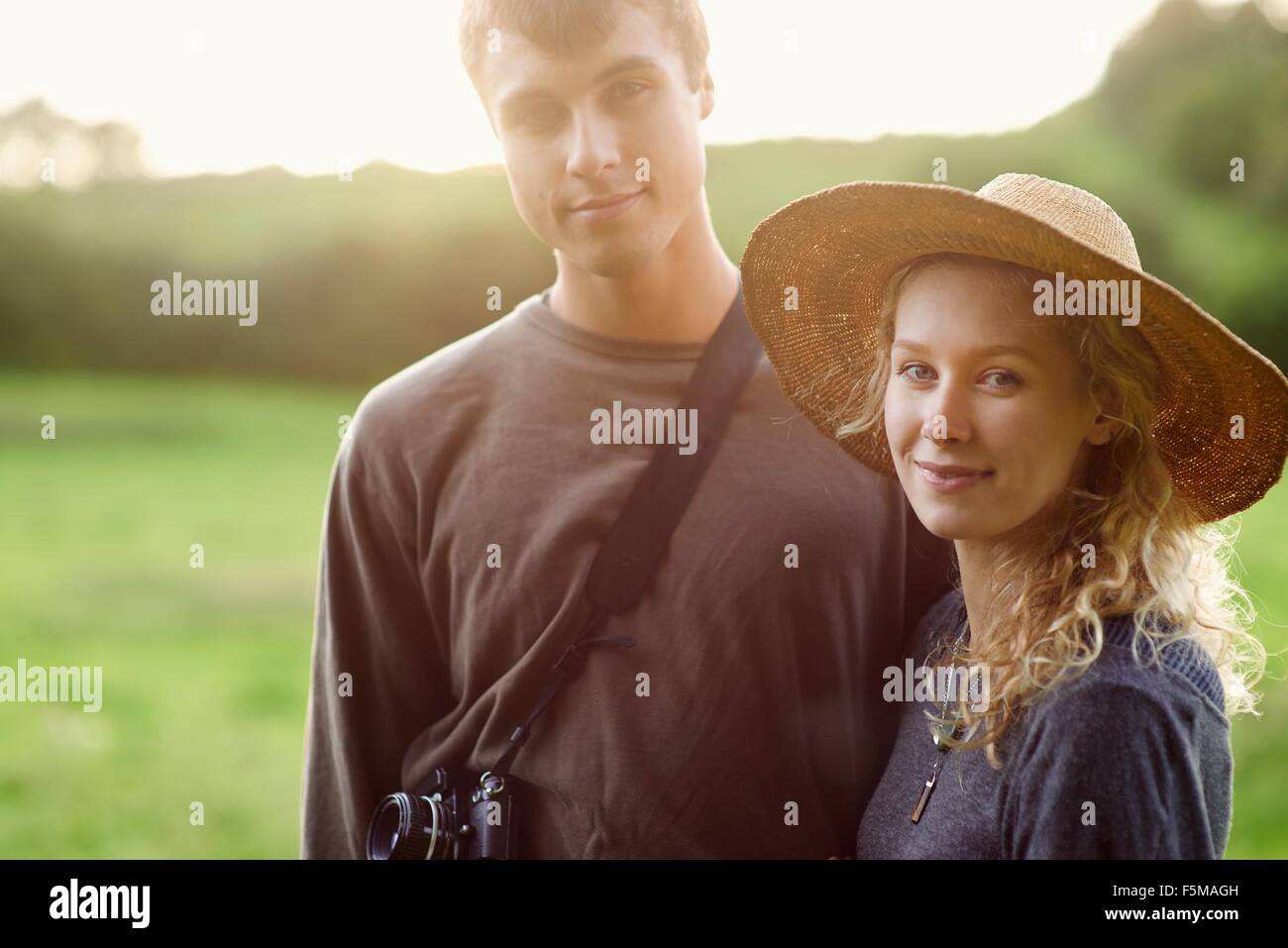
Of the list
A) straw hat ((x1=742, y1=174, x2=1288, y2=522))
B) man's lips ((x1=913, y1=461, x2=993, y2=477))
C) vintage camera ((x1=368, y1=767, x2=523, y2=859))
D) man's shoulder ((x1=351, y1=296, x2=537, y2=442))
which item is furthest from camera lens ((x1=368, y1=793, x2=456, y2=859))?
man's lips ((x1=913, y1=461, x2=993, y2=477))

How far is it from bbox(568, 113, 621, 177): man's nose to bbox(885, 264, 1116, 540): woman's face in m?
0.57

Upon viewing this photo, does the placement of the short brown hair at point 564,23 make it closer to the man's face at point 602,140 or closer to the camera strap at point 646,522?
the man's face at point 602,140

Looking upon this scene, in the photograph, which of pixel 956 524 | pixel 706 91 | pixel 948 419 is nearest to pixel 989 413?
Result: pixel 948 419

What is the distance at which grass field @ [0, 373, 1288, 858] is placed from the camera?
557 centimetres

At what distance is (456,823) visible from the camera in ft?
6.81

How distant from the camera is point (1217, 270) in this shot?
712 cm

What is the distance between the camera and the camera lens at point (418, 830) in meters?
2.03

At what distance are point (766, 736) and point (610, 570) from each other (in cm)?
38

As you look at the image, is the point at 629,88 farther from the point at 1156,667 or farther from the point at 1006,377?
the point at 1156,667

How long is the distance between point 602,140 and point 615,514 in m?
0.61

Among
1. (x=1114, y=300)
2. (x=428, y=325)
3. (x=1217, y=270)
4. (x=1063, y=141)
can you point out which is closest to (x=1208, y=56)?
(x=1063, y=141)

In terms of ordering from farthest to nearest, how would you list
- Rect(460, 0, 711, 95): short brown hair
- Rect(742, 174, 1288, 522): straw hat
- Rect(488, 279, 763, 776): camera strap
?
Rect(488, 279, 763, 776): camera strap → Rect(460, 0, 711, 95): short brown hair → Rect(742, 174, 1288, 522): straw hat

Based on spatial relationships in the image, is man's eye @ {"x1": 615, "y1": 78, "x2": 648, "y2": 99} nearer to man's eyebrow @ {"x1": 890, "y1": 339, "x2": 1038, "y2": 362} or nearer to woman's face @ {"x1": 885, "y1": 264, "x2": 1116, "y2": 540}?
woman's face @ {"x1": 885, "y1": 264, "x2": 1116, "y2": 540}

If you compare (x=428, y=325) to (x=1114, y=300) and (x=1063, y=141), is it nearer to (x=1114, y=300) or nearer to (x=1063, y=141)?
(x=1063, y=141)
